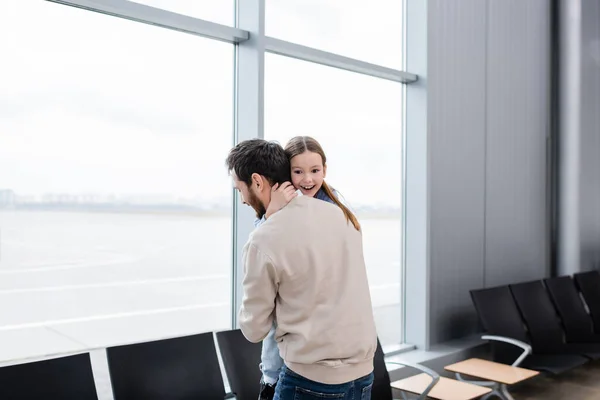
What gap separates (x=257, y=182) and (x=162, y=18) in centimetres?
223

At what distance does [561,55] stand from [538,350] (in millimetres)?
3534

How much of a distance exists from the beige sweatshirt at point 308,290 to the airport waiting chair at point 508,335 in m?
3.16

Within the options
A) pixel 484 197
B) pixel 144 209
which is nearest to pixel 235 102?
pixel 144 209

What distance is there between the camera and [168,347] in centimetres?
321

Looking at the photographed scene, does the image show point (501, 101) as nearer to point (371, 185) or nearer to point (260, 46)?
point (371, 185)

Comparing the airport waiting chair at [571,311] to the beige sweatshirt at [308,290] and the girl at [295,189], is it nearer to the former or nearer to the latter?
the girl at [295,189]

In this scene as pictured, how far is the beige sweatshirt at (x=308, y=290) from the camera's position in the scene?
6.24 feet

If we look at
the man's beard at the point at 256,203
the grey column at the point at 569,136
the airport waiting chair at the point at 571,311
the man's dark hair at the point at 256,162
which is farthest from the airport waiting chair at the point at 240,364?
the grey column at the point at 569,136

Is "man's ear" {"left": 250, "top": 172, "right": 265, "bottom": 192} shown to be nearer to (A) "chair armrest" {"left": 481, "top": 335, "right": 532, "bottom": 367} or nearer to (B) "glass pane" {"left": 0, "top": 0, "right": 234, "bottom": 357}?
(B) "glass pane" {"left": 0, "top": 0, "right": 234, "bottom": 357}

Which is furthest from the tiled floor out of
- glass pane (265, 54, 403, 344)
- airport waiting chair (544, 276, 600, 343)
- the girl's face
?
the girl's face

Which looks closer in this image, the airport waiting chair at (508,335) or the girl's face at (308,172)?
the girl's face at (308,172)

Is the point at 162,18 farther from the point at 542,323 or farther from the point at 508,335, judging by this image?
the point at 542,323

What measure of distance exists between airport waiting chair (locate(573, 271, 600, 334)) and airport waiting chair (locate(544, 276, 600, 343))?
91 mm

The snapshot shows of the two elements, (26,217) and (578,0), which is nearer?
(26,217)
